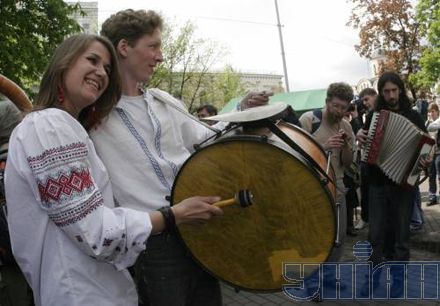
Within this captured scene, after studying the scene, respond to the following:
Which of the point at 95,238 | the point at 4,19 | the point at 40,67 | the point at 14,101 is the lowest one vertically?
the point at 95,238

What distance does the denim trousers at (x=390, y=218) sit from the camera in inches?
162

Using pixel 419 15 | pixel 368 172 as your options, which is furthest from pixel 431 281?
pixel 419 15

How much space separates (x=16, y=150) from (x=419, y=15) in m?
24.1

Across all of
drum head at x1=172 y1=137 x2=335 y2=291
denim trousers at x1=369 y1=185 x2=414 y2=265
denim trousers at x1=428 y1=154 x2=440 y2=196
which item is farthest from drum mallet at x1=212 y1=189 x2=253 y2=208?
denim trousers at x1=428 y1=154 x2=440 y2=196

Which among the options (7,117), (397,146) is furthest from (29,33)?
(397,146)

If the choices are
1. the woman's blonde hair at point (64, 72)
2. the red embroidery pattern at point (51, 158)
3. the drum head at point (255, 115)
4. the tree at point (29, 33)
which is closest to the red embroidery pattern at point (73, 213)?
the red embroidery pattern at point (51, 158)

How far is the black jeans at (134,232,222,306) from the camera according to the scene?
1.86 meters

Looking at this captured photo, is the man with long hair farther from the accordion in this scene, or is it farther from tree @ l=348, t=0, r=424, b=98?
tree @ l=348, t=0, r=424, b=98

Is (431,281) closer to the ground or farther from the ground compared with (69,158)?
closer to the ground

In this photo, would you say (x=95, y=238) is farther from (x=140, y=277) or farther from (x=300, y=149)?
(x=300, y=149)

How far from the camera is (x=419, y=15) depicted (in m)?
21.8

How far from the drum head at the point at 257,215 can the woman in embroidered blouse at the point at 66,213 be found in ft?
0.87

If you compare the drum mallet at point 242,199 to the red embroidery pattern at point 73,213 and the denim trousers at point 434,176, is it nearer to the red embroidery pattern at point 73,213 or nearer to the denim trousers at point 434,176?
the red embroidery pattern at point 73,213

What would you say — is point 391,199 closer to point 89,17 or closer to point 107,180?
point 107,180
